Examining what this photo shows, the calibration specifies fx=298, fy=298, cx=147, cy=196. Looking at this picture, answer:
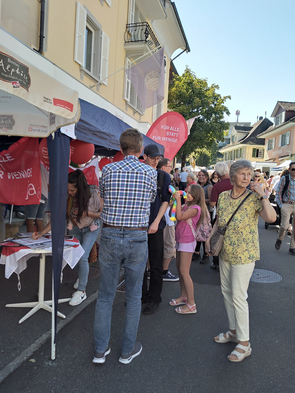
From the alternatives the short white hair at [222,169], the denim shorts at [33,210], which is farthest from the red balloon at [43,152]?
the short white hair at [222,169]

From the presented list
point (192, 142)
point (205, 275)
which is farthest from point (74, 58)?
point (192, 142)

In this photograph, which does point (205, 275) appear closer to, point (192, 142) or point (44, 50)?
point (44, 50)

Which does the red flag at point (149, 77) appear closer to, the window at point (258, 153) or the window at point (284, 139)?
the window at point (284, 139)

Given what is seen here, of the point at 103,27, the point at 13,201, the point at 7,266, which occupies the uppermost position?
the point at 103,27

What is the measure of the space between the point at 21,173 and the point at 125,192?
8.50ft

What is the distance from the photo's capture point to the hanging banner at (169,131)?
8.76 m

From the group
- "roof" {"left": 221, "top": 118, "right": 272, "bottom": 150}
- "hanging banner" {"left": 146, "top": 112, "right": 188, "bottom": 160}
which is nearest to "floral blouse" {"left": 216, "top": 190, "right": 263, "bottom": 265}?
"hanging banner" {"left": 146, "top": 112, "right": 188, "bottom": 160}

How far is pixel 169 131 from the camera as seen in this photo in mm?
8820

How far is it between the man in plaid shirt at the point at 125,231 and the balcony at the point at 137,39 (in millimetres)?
11257

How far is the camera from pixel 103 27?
10.7 m

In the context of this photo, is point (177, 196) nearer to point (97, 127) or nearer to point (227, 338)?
point (227, 338)

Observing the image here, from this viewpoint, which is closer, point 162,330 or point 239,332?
point 239,332

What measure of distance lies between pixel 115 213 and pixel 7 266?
163 centimetres

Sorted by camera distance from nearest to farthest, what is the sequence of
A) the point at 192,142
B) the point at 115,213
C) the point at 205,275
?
the point at 115,213 → the point at 205,275 → the point at 192,142
